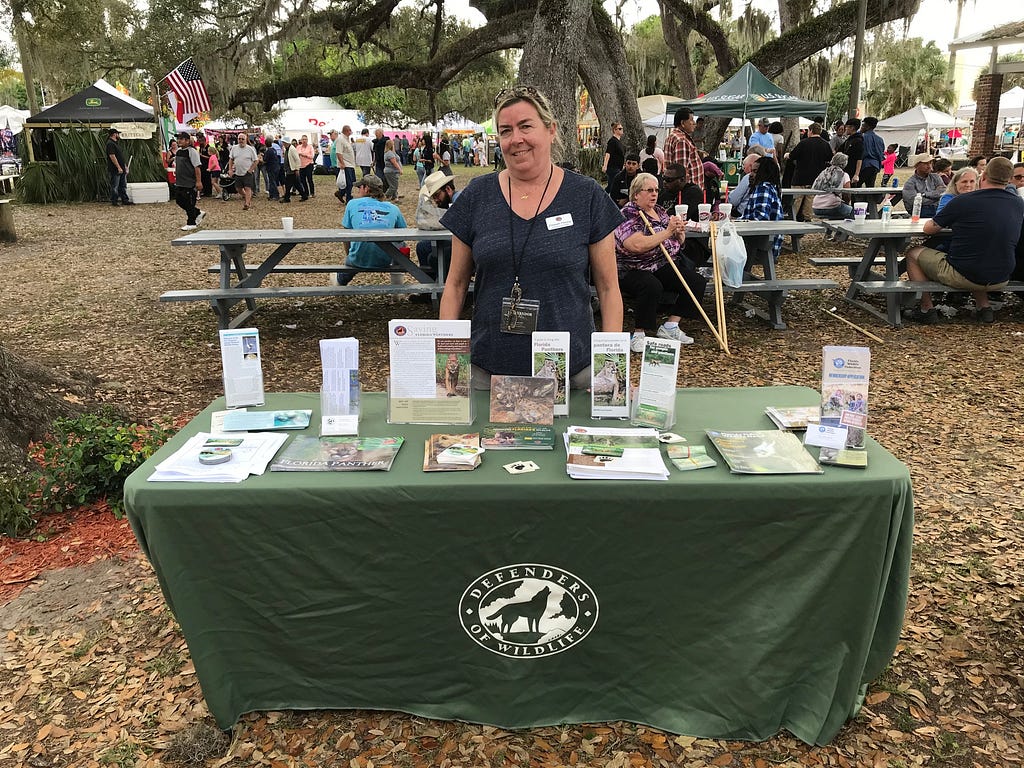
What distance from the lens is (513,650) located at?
210 centimetres

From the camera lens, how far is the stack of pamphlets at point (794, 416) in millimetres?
2232

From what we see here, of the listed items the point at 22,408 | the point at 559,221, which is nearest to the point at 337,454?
the point at 559,221

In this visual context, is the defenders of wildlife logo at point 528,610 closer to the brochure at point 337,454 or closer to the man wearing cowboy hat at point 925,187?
the brochure at point 337,454

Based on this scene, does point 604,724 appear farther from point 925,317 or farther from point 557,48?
point 557,48

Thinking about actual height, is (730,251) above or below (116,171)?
below

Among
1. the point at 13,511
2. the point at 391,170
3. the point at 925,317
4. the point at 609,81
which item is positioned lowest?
the point at 13,511

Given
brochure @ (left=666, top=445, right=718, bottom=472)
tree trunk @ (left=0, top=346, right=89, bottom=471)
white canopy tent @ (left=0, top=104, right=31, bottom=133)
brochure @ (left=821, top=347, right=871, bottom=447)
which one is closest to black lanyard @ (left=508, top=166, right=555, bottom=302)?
brochure @ (left=666, top=445, right=718, bottom=472)

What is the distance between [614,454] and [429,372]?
613 mm

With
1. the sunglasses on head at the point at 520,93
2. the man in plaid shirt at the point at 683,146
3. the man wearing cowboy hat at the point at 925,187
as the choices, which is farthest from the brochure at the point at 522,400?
the man wearing cowboy hat at the point at 925,187

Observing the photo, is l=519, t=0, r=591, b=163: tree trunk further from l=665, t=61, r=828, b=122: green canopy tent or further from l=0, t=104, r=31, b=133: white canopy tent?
l=0, t=104, r=31, b=133: white canopy tent

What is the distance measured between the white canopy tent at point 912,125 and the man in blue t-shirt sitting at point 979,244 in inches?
1163

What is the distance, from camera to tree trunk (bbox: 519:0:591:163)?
1095 centimetres

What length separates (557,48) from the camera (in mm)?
11031

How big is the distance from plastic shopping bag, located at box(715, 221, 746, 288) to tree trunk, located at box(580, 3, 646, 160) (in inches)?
344
